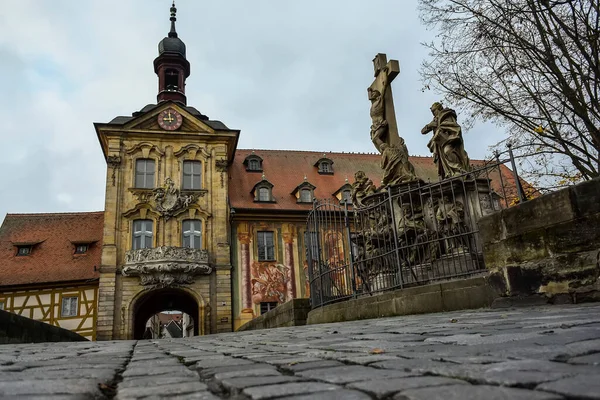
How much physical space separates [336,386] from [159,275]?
24005mm

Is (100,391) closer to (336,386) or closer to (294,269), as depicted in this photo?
(336,386)

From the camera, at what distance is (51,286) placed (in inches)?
985

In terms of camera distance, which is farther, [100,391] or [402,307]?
[402,307]

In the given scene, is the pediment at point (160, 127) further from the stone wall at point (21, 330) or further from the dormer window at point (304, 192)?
the stone wall at point (21, 330)

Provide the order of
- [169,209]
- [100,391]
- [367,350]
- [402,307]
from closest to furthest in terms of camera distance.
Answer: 1. [100,391]
2. [367,350]
3. [402,307]
4. [169,209]

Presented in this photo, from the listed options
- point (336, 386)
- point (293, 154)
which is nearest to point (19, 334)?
point (336, 386)

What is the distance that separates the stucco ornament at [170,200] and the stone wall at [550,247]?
21.9 metres

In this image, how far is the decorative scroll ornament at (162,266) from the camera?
80.0ft

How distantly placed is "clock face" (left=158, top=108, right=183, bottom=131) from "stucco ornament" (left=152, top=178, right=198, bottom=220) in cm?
323

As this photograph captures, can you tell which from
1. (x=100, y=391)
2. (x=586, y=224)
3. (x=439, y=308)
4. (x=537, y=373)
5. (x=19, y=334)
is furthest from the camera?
(x=19, y=334)

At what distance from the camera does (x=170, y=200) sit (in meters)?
26.6

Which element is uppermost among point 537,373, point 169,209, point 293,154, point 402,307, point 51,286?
point 293,154

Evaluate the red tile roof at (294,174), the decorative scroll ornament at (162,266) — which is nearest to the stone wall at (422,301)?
the decorative scroll ornament at (162,266)

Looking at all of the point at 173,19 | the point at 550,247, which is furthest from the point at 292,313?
the point at 173,19
